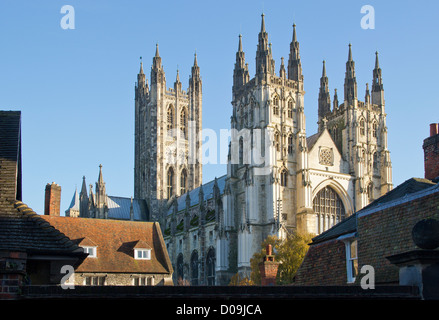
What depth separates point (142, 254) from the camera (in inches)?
1254

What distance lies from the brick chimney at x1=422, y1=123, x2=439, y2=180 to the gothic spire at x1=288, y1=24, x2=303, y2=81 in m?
50.7

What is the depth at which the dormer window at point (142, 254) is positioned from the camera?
31.7 meters

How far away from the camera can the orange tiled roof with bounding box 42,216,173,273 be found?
31.2 metres

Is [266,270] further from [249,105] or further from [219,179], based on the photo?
[219,179]

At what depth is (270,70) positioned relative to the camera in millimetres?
68188

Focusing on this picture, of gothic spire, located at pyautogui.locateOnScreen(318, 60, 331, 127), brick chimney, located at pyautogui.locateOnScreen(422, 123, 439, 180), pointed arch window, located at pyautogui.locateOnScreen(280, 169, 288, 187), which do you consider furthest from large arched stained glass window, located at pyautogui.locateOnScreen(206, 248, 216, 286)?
brick chimney, located at pyautogui.locateOnScreen(422, 123, 439, 180)

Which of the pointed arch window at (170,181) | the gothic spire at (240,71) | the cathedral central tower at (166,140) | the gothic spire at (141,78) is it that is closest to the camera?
the gothic spire at (240,71)

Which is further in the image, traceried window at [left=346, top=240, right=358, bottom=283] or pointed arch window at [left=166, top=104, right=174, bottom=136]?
pointed arch window at [left=166, top=104, right=174, bottom=136]

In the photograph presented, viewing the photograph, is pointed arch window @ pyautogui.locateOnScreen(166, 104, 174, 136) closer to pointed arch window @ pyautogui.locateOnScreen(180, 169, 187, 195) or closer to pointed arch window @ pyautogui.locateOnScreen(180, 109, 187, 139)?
pointed arch window @ pyautogui.locateOnScreen(180, 109, 187, 139)

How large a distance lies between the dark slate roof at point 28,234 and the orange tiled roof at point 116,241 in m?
18.2

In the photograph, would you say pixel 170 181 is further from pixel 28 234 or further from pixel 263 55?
pixel 28 234

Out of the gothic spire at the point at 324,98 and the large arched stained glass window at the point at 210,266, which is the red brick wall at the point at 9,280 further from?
the gothic spire at the point at 324,98

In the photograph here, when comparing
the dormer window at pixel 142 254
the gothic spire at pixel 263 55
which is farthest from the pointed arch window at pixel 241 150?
the dormer window at pixel 142 254

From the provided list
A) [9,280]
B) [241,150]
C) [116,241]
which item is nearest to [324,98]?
[241,150]
